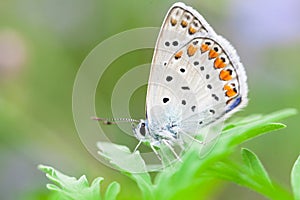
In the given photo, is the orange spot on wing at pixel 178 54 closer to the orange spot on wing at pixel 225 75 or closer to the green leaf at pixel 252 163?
the orange spot on wing at pixel 225 75

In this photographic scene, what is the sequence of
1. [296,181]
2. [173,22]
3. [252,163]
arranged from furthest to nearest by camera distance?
[173,22] < [252,163] < [296,181]

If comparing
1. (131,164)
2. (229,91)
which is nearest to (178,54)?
(229,91)

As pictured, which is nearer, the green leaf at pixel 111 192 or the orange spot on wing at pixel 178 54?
the green leaf at pixel 111 192

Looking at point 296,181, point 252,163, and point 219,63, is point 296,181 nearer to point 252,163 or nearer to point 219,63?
point 252,163

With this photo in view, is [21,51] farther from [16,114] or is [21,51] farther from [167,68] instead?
[167,68]

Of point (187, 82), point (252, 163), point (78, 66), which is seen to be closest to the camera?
point (252, 163)

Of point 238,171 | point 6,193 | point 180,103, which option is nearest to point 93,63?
point 6,193

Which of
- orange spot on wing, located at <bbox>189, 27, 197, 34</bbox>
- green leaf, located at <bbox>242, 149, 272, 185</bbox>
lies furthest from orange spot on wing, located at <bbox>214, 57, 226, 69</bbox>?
green leaf, located at <bbox>242, 149, 272, 185</bbox>

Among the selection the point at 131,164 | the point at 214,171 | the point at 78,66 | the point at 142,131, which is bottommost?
the point at 214,171

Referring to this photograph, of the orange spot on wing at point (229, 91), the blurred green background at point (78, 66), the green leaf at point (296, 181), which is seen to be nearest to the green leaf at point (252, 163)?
the green leaf at point (296, 181)
